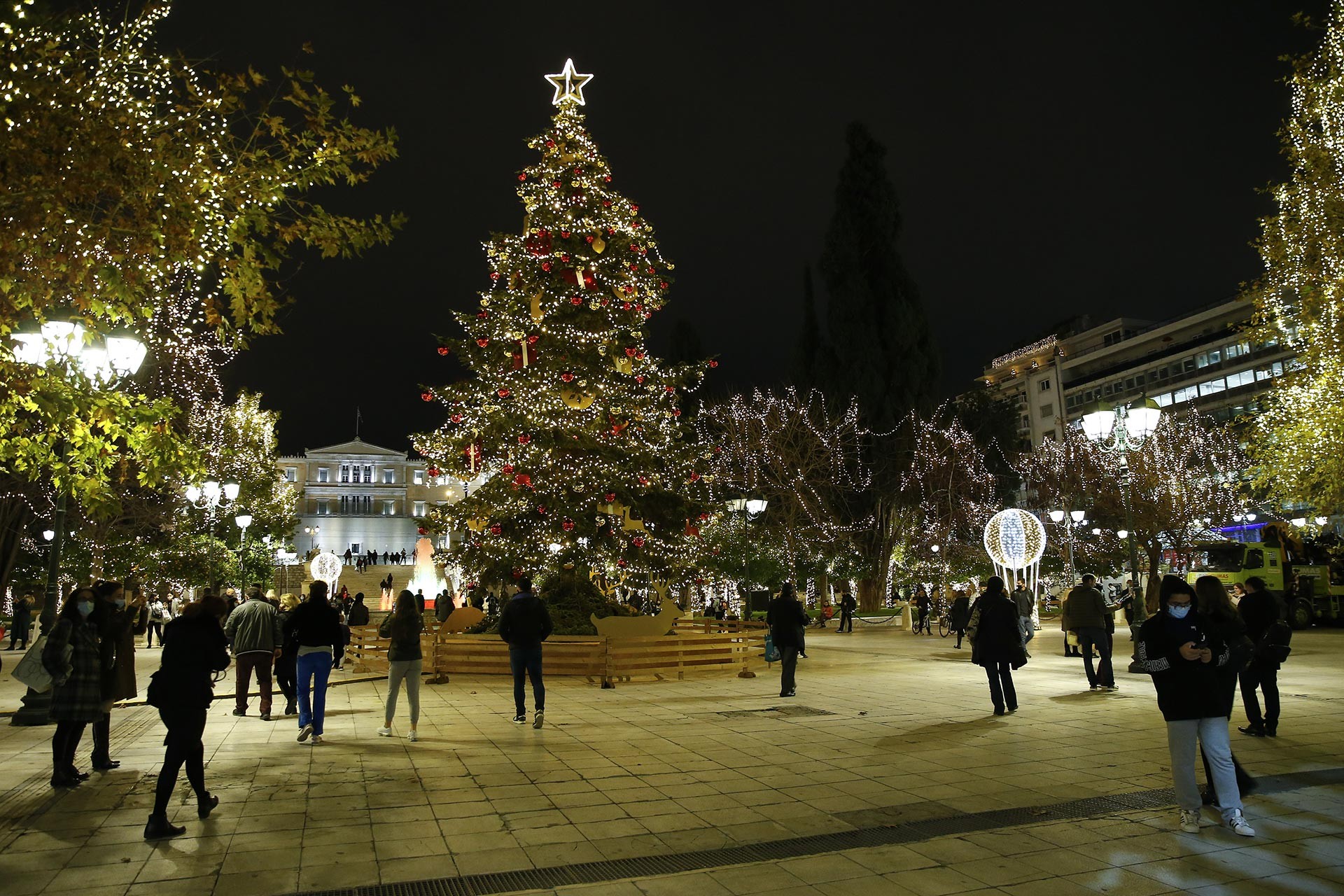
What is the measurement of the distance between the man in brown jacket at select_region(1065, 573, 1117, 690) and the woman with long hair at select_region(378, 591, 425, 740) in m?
9.00

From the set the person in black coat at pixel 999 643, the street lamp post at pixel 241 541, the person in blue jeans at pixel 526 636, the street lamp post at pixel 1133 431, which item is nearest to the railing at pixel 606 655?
the person in blue jeans at pixel 526 636

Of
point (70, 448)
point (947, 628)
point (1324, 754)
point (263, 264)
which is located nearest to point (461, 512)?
point (70, 448)

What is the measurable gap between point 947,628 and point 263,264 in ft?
80.6

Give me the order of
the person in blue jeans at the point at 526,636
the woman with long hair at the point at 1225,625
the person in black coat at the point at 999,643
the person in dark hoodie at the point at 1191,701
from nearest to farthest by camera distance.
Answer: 1. the person in dark hoodie at the point at 1191,701
2. the woman with long hair at the point at 1225,625
3. the person in blue jeans at the point at 526,636
4. the person in black coat at the point at 999,643

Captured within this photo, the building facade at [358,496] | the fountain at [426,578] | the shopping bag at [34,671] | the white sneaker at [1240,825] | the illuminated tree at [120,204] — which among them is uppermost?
the building facade at [358,496]

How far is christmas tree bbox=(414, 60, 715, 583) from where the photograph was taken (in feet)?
59.0

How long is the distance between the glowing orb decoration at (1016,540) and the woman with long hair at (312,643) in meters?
18.2

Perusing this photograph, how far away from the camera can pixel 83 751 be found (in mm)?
9031

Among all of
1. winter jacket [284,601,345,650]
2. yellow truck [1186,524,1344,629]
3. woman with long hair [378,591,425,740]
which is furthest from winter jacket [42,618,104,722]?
yellow truck [1186,524,1344,629]

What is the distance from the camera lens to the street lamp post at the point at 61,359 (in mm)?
8398

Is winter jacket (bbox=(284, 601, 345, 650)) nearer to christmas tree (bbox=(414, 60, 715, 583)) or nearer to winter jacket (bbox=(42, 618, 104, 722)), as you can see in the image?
winter jacket (bbox=(42, 618, 104, 722))

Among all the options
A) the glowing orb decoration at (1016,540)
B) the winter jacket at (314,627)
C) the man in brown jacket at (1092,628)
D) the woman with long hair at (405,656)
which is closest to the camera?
the woman with long hair at (405,656)

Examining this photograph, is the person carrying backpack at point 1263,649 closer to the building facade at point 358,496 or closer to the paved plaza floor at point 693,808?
the paved plaza floor at point 693,808

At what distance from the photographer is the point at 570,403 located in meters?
18.5
